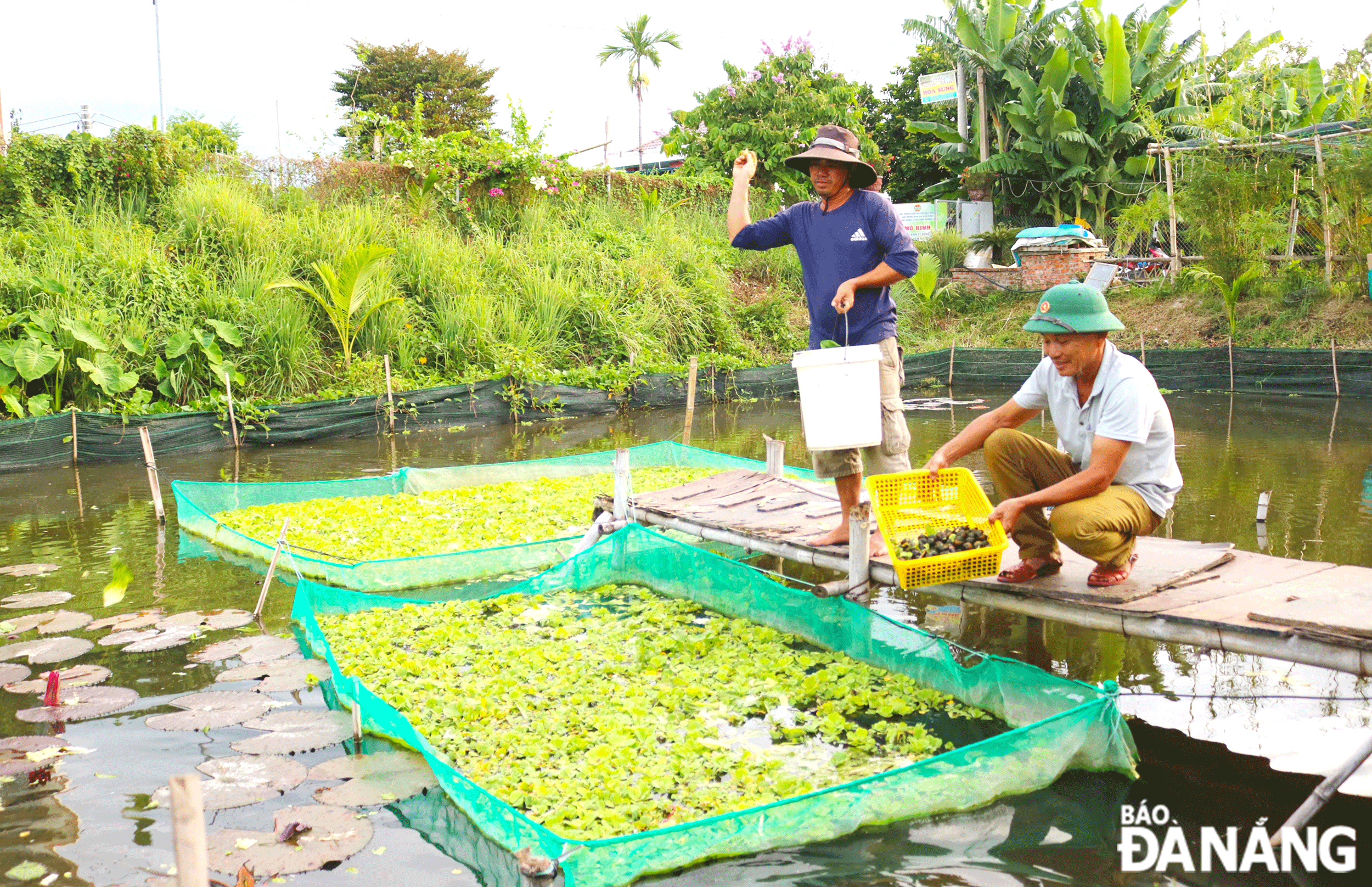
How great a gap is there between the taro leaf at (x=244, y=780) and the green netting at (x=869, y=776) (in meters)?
0.32

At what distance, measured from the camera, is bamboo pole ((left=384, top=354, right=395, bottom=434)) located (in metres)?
11.4

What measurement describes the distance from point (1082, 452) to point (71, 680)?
411cm

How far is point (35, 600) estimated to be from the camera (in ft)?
17.7

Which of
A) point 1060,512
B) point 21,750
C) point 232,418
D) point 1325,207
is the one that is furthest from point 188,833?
point 1325,207

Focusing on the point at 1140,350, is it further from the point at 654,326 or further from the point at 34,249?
the point at 34,249

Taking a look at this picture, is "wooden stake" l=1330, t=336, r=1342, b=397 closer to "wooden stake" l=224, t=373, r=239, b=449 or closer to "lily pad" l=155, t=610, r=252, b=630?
"lily pad" l=155, t=610, r=252, b=630

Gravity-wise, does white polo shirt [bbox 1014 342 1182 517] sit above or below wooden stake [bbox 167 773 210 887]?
above

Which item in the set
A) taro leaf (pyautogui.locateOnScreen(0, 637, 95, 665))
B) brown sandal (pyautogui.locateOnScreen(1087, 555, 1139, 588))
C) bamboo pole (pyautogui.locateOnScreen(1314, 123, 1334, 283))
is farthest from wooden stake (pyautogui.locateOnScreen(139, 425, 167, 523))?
bamboo pole (pyautogui.locateOnScreen(1314, 123, 1334, 283))

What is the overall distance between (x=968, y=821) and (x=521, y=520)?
415 centimetres

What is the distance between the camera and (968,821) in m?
2.91

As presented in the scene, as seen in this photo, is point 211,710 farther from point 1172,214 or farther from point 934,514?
point 1172,214

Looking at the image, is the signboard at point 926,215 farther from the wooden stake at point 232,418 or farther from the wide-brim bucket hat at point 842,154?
the wide-brim bucket hat at point 842,154

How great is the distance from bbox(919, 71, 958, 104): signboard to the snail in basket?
18053 mm

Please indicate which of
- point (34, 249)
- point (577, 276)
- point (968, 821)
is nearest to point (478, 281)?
point (577, 276)
